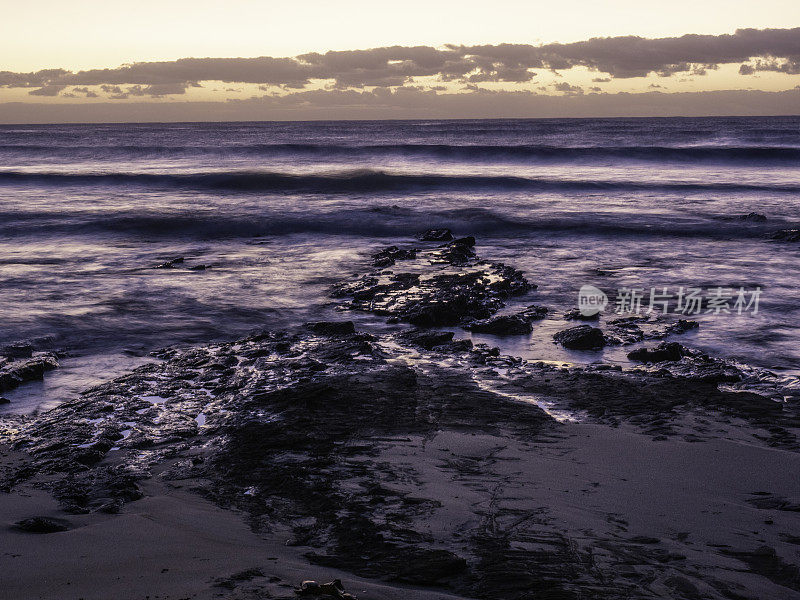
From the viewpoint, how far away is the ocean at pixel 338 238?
8875mm

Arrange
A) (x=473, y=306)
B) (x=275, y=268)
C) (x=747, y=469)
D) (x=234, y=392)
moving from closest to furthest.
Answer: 1. (x=747, y=469)
2. (x=234, y=392)
3. (x=473, y=306)
4. (x=275, y=268)

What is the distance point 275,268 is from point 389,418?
8.28 m

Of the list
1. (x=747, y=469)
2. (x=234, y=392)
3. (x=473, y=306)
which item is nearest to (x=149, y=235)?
(x=473, y=306)

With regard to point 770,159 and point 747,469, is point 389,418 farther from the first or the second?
point 770,159

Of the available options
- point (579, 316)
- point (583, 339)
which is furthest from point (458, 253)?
point (583, 339)

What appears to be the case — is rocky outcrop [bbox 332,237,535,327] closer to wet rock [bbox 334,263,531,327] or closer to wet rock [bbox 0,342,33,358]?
wet rock [bbox 334,263,531,327]

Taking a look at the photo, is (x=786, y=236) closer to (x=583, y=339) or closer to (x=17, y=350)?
(x=583, y=339)

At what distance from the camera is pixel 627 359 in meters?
7.43

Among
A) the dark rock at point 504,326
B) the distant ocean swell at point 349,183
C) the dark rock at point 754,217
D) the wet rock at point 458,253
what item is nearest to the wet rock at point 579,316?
→ the dark rock at point 504,326

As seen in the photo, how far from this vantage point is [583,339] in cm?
788

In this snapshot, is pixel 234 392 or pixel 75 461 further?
pixel 234 392

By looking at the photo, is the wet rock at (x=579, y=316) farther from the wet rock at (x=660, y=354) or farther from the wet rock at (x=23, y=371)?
the wet rock at (x=23, y=371)
